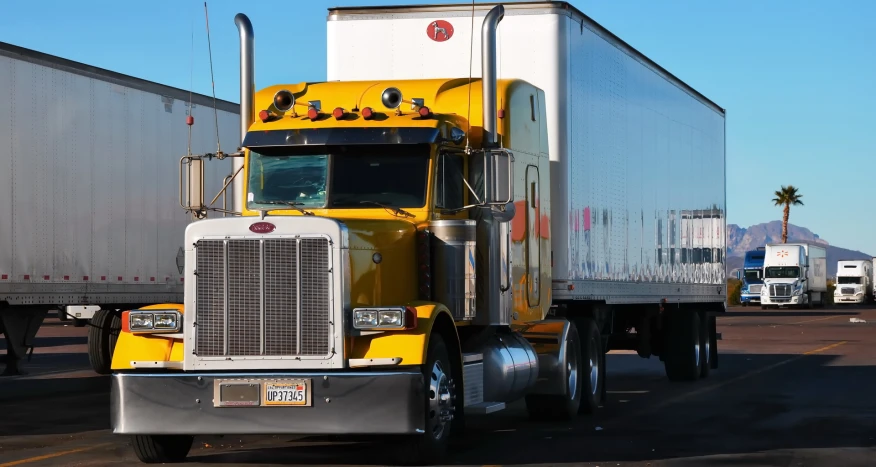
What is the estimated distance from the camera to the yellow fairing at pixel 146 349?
37.2 ft

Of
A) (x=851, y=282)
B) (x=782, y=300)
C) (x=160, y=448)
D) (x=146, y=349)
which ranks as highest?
(x=146, y=349)

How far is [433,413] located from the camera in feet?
37.5

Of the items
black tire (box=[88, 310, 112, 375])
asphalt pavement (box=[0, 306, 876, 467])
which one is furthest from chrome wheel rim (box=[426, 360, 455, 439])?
black tire (box=[88, 310, 112, 375])

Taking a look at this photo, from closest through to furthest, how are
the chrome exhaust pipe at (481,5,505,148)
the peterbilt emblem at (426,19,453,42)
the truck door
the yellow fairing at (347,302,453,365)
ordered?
the yellow fairing at (347,302,453,365) → the chrome exhaust pipe at (481,5,505,148) → the truck door → the peterbilt emblem at (426,19,453,42)

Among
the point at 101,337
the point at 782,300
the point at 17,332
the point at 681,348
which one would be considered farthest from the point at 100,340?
the point at 782,300

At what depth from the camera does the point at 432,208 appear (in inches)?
496

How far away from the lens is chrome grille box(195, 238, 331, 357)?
36.8 ft

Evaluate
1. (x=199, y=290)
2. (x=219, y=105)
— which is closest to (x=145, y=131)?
(x=219, y=105)

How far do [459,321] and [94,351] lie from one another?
1069 centimetres

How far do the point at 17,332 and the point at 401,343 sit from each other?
389 inches

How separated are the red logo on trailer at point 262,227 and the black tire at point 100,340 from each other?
11242 millimetres

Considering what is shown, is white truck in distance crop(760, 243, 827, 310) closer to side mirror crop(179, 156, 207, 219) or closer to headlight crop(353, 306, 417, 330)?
side mirror crop(179, 156, 207, 219)

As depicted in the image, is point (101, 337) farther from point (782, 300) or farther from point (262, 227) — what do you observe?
point (782, 300)

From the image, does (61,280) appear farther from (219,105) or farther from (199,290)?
(199,290)
